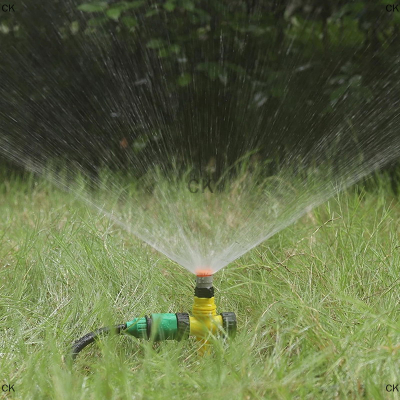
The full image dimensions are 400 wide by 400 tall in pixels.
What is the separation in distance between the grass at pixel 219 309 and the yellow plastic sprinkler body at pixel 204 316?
2.1 inches

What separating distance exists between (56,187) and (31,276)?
1.37 metres

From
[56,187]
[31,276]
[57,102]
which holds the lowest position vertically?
[31,276]

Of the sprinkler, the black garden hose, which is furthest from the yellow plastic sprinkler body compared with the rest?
the black garden hose

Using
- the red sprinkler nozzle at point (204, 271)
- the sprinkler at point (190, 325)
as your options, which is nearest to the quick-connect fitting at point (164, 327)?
the sprinkler at point (190, 325)

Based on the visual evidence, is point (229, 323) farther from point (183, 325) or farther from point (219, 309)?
point (219, 309)

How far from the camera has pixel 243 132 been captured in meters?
3.76

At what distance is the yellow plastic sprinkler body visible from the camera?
1.45 m

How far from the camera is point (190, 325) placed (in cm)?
145

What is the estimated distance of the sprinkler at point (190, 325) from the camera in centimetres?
142

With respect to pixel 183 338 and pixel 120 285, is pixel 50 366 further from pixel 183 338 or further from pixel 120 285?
pixel 120 285

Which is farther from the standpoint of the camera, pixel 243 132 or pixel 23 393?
pixel 243 132

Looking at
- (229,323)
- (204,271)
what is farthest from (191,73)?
(229,323)

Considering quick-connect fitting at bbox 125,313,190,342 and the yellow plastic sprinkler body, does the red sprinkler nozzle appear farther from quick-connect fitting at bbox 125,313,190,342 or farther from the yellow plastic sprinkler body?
quick-connect fitting at bbox 125,313,190,342

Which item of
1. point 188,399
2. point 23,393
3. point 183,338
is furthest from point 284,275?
point 23,393
